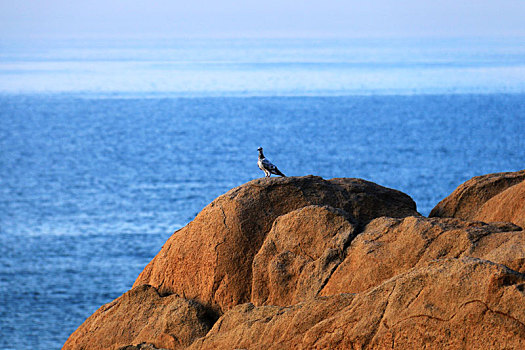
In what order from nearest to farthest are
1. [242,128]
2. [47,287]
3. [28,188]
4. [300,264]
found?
[300,264] < [47,287] < [28,188] < [242,128]

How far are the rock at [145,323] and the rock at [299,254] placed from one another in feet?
4.30

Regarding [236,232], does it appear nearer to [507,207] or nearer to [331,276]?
[331,276]

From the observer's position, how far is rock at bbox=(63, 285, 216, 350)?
44.0 feet

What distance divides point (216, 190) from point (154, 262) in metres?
91.4

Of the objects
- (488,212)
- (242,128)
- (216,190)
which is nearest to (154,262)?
(488,212)

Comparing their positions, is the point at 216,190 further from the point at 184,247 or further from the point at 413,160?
the point at 184,247

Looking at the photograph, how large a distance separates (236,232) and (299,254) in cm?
162

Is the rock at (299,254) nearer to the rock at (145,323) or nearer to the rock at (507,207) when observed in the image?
the rock at (145,323)

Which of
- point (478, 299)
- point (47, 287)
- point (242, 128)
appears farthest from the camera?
point (242, 128)

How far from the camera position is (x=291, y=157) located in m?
136

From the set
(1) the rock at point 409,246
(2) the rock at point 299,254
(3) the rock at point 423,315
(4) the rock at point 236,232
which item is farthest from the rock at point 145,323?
(1) the rock at point 409,246

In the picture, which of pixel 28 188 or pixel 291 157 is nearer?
pixel 28 188

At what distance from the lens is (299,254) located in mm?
13852

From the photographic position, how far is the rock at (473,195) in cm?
1653
